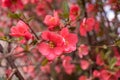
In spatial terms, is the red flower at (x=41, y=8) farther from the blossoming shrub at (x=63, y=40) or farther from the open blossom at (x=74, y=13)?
the open blossom at (x=74, y=13)

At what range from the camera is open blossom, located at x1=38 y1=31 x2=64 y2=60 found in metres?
1.32

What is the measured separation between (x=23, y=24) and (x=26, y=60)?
4.71 feet

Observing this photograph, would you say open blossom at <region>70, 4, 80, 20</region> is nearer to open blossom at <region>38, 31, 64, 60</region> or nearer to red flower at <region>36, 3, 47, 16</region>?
open blossom at <region>38, 31, 64, 60</region>

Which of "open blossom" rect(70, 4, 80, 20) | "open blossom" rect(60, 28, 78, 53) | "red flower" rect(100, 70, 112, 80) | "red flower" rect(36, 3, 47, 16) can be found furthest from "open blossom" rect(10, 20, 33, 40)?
"red flower" rect(36, 3, 47, 16)

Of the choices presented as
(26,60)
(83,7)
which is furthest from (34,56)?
(83,7)

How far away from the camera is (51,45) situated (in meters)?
1.36

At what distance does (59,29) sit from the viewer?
4.65 feet

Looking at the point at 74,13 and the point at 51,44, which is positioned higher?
the point at 74,13

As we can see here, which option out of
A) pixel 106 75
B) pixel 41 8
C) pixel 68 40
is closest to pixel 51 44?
pixel 68 40

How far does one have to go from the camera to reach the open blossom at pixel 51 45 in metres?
1.32

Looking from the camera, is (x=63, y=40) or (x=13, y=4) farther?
(x=13, y=4)

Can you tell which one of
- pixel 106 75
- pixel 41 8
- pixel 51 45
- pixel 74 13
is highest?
pixel 41 8

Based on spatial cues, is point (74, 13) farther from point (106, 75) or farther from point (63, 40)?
point (106, 75)

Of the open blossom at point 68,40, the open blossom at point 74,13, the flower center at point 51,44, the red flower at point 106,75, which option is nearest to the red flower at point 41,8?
the red flower at point 106,75
